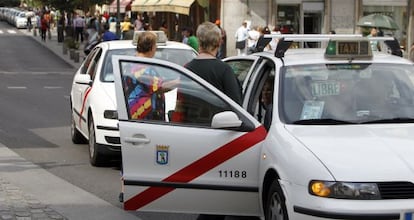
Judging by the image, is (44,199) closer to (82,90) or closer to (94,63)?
(82,90)

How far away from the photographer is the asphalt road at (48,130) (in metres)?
8.48

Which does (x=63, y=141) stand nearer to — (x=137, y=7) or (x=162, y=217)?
(x=162, y=217)

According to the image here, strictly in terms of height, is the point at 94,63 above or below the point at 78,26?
below

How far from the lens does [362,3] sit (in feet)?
101

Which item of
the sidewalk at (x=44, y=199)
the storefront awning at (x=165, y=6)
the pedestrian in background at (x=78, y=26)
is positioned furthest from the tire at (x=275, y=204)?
the pedestrian in background at (x=78, y=26)

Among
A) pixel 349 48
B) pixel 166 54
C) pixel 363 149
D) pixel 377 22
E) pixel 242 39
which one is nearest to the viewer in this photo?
pixel 363 149

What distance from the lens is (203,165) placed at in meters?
5.56

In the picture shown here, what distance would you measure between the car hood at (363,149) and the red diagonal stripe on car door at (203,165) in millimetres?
312

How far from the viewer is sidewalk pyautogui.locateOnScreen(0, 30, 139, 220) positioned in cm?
677

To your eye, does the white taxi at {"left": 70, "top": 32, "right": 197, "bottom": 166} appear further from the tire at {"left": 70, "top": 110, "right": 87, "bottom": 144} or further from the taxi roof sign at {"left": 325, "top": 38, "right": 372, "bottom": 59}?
the taxi roof sign at {"left": 325, "top": 38, "right": 372, "bottom": 59}

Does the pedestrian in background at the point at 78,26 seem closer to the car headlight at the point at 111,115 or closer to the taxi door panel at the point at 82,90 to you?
the taxi door panel at the point at 82,90

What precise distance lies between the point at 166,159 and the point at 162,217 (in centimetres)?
135

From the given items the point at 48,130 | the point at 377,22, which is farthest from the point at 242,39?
the point at 48,130

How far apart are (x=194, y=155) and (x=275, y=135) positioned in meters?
0.65
